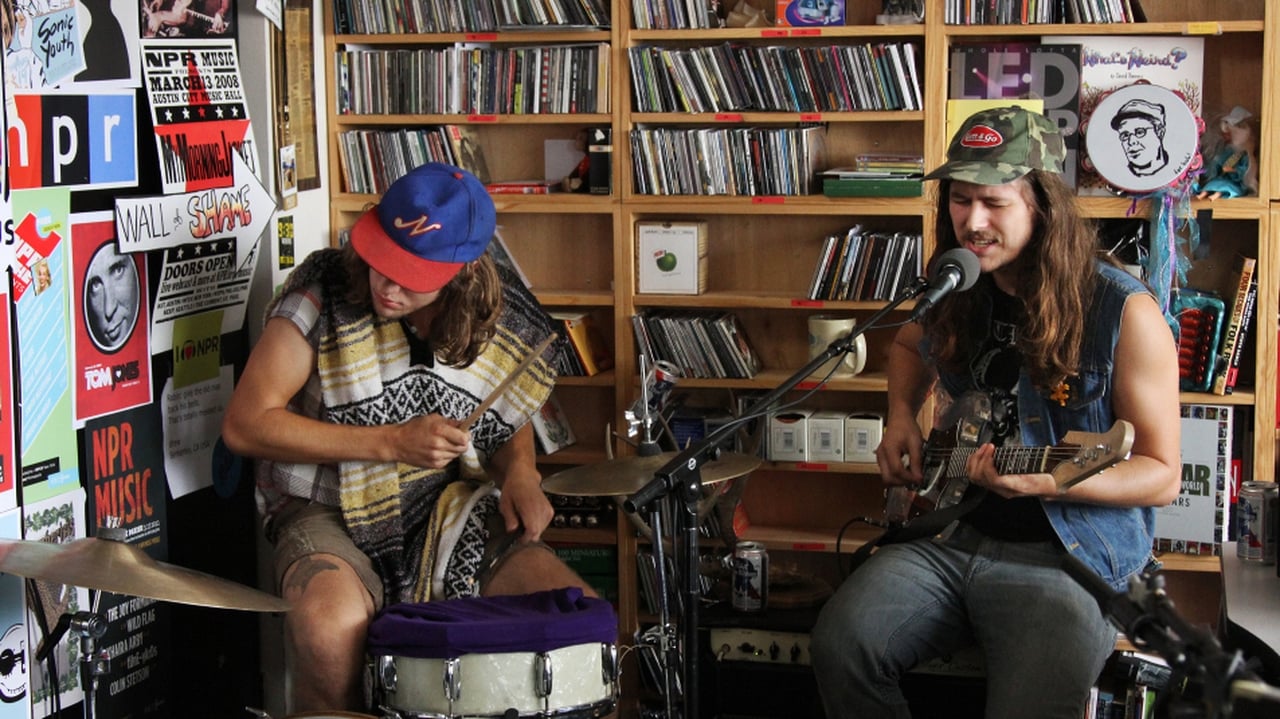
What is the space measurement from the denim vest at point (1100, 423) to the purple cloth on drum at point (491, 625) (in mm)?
854

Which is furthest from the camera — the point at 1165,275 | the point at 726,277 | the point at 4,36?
the point at 726,277

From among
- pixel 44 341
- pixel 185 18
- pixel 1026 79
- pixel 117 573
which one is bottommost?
pixel 117 573

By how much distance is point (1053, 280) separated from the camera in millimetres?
2578

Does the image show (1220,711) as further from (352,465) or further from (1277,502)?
(352,465)

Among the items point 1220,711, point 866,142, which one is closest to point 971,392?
point 866,142

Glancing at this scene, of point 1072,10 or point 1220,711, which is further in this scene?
point 1072,10

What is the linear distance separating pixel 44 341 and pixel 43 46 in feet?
1.72

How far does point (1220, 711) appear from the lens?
48.2 inches

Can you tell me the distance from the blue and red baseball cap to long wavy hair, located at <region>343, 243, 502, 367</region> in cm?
8

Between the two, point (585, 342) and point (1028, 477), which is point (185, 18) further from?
point (1028, 477)

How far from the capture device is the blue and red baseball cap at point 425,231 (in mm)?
2623

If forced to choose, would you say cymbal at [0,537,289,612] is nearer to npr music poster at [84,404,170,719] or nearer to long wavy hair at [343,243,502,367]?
npr music poster at [84,404,170,719]

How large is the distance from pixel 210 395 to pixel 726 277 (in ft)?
4.52

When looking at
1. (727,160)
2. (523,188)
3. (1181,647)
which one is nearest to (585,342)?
(523,188)
